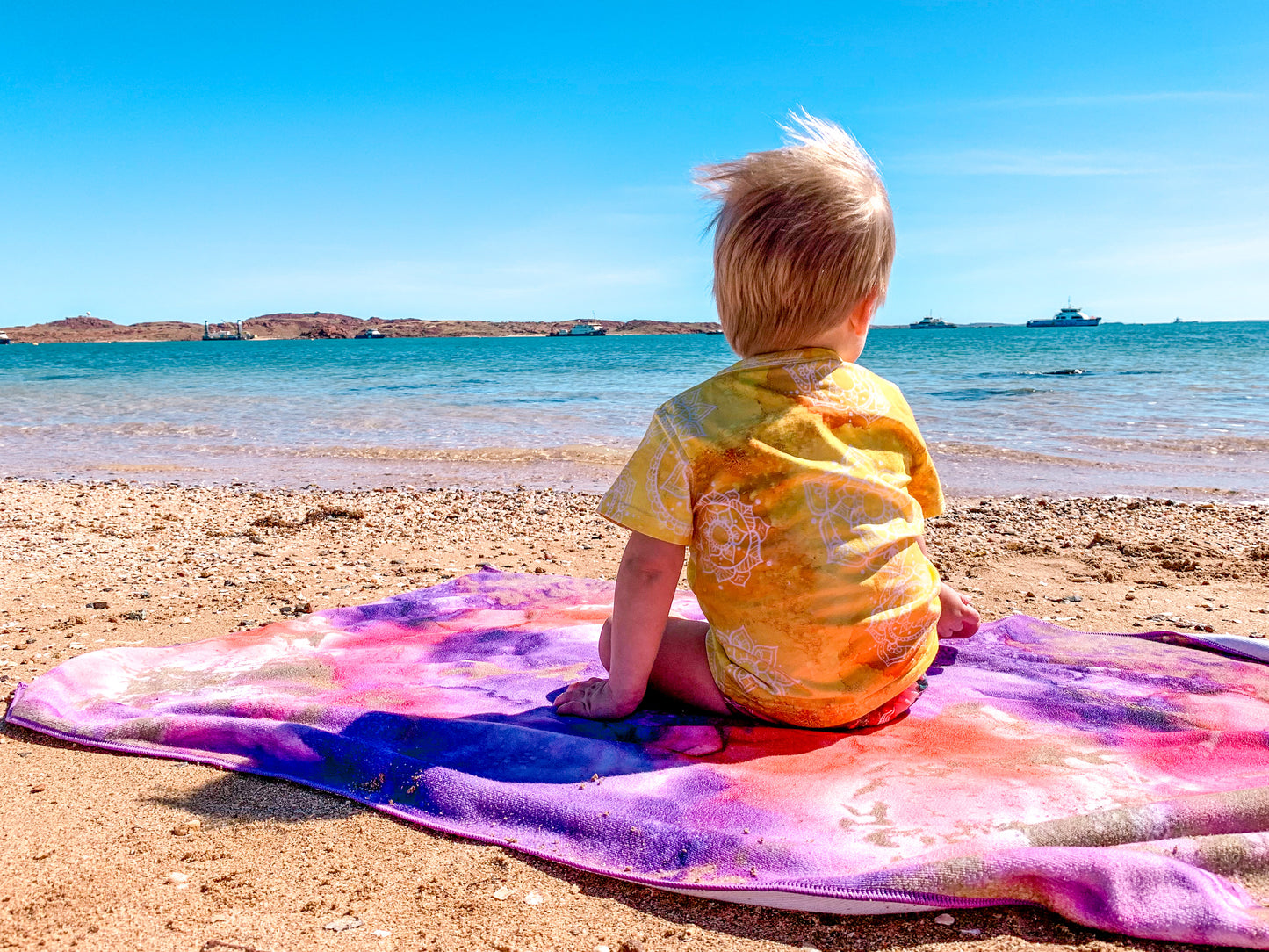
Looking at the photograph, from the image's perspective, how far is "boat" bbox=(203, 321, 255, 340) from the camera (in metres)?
120

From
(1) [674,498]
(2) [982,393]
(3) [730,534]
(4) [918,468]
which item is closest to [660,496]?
(1) [674,498]

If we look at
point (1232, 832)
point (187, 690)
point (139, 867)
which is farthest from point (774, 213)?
point (187, 690)

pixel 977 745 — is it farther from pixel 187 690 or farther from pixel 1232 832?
Result: pixel 187 690

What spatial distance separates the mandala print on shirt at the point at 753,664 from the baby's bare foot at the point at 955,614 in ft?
2.66

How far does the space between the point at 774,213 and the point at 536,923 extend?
1699 mm

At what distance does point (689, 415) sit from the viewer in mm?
2242

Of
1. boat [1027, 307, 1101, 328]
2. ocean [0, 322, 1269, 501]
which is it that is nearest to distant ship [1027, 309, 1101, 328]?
boat [1027, 307, 1101, 328]

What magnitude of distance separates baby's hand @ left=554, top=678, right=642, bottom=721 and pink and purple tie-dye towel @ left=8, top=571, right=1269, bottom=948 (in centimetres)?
4

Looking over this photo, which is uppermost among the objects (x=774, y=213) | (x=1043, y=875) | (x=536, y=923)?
(x=774, y=213)

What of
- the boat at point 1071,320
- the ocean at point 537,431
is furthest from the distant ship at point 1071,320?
the ocean at point 537,431

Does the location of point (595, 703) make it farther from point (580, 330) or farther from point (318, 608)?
point (580, 330)

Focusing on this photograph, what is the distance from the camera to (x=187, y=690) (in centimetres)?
309

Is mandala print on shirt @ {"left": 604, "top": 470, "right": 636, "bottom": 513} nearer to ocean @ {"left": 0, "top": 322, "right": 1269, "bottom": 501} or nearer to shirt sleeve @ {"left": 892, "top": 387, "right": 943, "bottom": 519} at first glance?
shirt sleeve @ {"left": 892, "top": 387, "right": 943, "bottom": 519}

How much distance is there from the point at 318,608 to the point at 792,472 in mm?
3159
